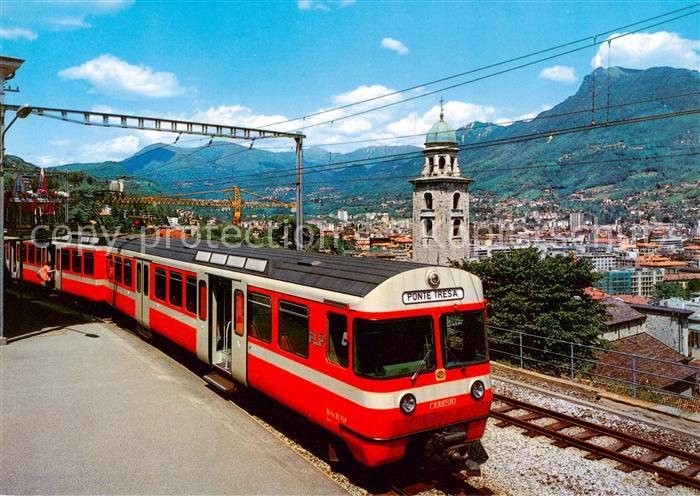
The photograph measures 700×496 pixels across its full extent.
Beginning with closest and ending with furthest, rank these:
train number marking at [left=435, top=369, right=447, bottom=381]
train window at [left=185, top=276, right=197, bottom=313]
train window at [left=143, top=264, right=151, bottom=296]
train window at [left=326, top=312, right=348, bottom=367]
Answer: train window at [left=326, top=312, right=348, bottom=367]
train number marking at [left=435, top=369, right=447, bottom=381]
train window at [left=185, top=276, right=197, bottom=313]
train window at [left=143, top=264, right=151, bottom=296]

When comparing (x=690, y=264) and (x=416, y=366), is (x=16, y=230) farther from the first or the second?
(x=690, y=264)

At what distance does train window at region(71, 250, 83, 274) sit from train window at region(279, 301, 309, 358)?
14.4 m

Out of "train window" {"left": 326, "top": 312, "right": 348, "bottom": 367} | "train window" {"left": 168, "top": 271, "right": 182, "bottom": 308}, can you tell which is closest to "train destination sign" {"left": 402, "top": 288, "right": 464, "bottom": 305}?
"train window" {"left": 326, "top": 312, "right": 348, "bottom": 367}

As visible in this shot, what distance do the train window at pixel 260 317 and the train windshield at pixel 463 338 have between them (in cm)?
300

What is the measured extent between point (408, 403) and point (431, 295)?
4.77ft

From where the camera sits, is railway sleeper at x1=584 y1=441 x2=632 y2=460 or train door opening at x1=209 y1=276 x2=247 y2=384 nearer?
railway sleeper at x1=584 y1=441 x2=632 y2=460

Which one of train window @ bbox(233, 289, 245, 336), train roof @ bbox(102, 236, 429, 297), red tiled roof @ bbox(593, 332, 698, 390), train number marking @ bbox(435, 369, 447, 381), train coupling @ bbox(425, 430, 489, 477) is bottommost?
red tiled roof @ bbox(593, 332, 698, 390)

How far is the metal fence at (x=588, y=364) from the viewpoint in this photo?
36.2 ft

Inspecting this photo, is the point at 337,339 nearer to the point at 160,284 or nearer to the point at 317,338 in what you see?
the point at 317,338

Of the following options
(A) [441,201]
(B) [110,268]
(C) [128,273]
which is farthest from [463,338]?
(A) [441,201]

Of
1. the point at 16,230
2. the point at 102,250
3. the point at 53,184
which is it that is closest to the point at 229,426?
the point at 102,250

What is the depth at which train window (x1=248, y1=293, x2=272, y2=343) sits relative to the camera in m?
9.09

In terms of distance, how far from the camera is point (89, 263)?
19500 mm

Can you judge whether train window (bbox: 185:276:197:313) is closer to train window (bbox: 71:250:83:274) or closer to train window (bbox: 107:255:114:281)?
train window (bbox: 107:255:114:281)
